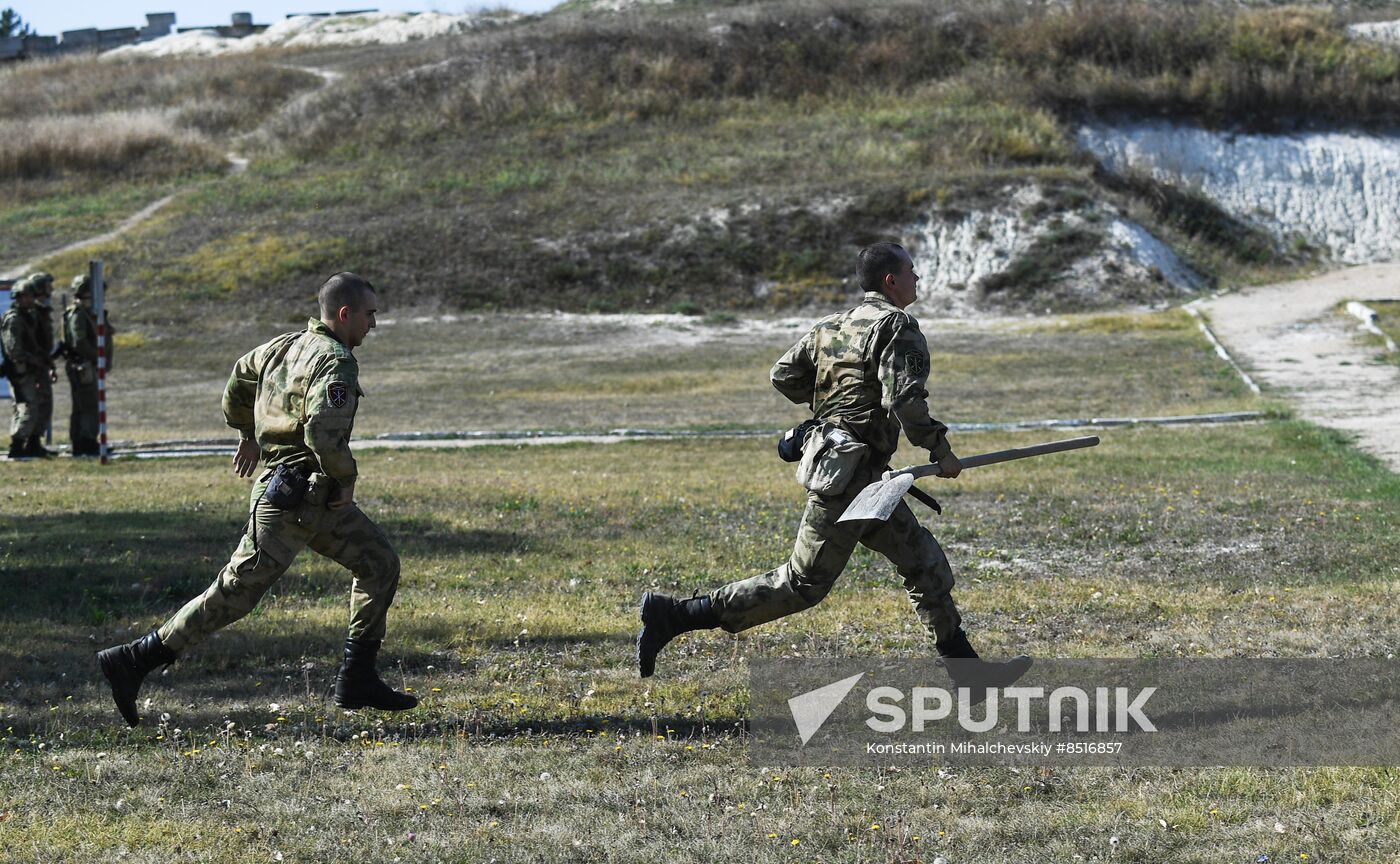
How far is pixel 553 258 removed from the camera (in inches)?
1590

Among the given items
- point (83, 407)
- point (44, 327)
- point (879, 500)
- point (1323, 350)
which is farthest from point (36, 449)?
point (1323, 350)

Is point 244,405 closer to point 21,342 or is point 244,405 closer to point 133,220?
point 21,342

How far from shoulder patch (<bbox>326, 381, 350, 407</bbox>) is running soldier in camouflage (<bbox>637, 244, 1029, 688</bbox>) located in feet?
5.79

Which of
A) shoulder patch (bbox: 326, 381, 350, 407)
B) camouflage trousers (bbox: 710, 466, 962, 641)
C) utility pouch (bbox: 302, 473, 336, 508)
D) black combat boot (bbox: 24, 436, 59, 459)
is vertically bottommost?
black combat boot (bbox: 24, 436, 59, 459)

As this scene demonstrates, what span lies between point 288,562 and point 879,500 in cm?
262

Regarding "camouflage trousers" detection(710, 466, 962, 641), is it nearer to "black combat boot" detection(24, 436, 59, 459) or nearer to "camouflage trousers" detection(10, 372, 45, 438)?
"camouflage trousers" detection(10, 372, 45, 438)

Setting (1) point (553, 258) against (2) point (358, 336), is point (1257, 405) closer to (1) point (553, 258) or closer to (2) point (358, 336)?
(2) point (358, 336)

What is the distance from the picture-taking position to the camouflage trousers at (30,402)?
1777cm

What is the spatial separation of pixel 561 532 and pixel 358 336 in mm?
5733

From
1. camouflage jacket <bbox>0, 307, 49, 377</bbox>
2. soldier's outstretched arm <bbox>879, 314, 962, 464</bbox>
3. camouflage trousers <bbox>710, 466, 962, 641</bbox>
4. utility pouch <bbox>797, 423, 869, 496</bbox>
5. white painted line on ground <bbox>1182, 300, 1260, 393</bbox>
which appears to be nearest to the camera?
soldier's outstretched arm <bbox>879, 314, 962, 464</bbox>

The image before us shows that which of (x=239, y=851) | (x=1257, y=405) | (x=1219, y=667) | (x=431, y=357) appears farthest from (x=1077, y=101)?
(x=239, y=851)

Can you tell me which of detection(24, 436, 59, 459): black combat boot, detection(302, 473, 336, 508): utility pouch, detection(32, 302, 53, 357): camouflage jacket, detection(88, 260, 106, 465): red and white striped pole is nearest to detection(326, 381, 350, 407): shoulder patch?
detection(302, 473, 336, 508): utility pouch

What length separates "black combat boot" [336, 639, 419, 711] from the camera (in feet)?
21.6

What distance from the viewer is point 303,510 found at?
6309 mm
